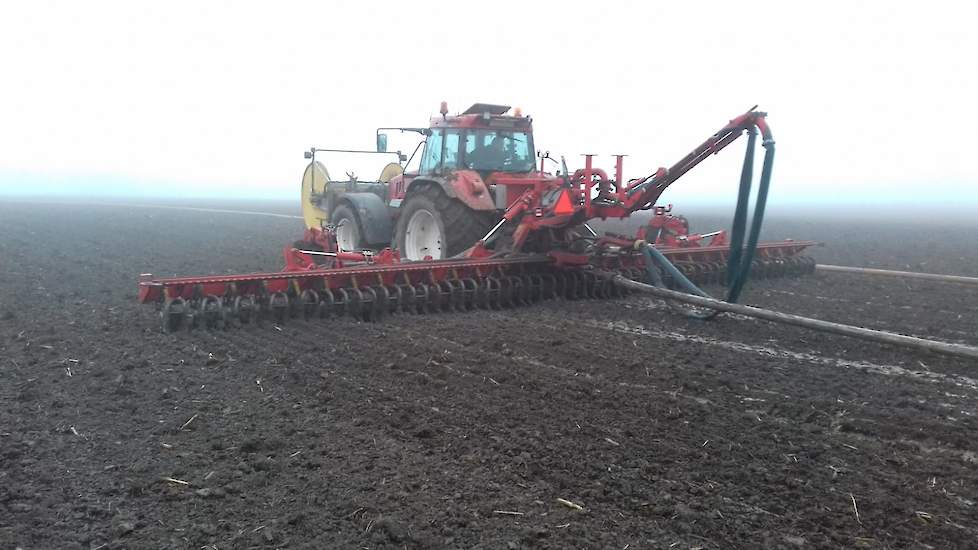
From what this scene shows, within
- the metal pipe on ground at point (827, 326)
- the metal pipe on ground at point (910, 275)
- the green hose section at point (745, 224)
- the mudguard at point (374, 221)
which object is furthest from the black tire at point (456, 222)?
the metal pipe on ground at point (910, 275)

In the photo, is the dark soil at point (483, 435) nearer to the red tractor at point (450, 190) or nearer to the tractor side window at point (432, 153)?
the red tractor at point (450, 190)

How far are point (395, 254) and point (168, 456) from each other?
472 centimetres

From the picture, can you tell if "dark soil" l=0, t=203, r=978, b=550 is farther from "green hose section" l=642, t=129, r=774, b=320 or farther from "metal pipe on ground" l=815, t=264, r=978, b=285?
"metal pipe on ground" l=815, t=264, r=978, b=285

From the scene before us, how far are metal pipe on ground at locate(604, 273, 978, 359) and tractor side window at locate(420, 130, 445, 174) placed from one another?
294 centimetres

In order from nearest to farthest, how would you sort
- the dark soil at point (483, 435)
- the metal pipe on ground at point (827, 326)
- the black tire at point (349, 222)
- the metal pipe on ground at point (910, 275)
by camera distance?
the dark soil at point (483, 435), the metal pipe on ground at point (827, 326), the metal pipe on ground at point (910, 275), the black tire at point (349, 222)

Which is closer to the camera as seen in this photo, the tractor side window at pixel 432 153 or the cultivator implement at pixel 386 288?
the cultivator implement at pixel 386 288

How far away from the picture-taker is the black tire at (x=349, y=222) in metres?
11.0

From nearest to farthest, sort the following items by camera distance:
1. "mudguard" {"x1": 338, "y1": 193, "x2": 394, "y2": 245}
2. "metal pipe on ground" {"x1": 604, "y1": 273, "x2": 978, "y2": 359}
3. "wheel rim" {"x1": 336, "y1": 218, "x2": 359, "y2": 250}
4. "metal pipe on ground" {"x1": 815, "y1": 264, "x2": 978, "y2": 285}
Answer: "metal pipe on ground" {"x1": 604, "y1": 273, "x2": 978, "y2": 359} → "metal pipe on ground" {"x1": 815, "y1": 264, "x2": 978, "y2": 285} → "mudguard" {"x1": 338, "y1": 193, "x2": 394, "y2": 245} → "wheel rim" {"x1": 336, "y1": 218, "x2": 359, "y2": 250}

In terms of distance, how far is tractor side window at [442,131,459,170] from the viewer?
10023 mm

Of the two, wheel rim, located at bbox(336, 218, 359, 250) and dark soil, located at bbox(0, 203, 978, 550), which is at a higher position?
wheel rim, located at bbox(336, 218, 359, 250)

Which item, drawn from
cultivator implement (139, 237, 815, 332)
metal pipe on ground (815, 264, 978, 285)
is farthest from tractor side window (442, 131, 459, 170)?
metal pipe on ground (815, 264, 978, 285)

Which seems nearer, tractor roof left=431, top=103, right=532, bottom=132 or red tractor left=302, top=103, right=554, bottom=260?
red tractor left=302, top=103, right=554, bottom=260

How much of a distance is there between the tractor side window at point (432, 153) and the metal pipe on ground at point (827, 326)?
294 cm

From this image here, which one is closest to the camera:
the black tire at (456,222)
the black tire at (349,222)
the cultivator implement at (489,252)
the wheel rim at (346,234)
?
the cultivator implement at (489,252)
